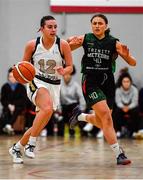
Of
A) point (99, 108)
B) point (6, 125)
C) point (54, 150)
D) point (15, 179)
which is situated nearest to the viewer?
point (15, 179)

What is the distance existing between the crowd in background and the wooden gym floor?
6.34ft

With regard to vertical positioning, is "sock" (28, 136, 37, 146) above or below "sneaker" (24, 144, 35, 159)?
above

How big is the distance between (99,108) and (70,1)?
275 inches

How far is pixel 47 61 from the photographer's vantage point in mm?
7562

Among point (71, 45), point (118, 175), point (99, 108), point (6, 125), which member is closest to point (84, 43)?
point (71, 45)

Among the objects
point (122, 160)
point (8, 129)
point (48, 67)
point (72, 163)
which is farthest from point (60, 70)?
point (8, 129)

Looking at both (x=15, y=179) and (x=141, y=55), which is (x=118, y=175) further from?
(x=141, y=55)

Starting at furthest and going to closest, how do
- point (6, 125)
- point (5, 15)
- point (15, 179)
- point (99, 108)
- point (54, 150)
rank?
point (5, 15) → point (6, 125) → point (54, 150) → point (99, 108) → point (15, 179)

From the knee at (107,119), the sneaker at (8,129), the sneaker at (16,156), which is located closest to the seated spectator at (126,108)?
the sneaker at (8,129)

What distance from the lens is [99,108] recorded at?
7.50 m

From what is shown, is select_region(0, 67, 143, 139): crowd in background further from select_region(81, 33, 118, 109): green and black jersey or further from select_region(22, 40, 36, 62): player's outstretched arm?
select_region(22, 40, 36, 62): player's outstretched arm

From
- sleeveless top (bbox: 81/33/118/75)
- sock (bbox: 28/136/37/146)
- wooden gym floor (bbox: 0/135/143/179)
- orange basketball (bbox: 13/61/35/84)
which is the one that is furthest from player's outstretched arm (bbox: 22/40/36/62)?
wooden gym floor (bbox: 0/135/143/179)

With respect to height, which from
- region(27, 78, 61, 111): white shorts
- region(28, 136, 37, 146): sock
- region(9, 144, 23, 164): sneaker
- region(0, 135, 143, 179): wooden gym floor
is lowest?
region(0, 135, 143, 179): wooden gym floor

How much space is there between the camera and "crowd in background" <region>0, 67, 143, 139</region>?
511 inches
